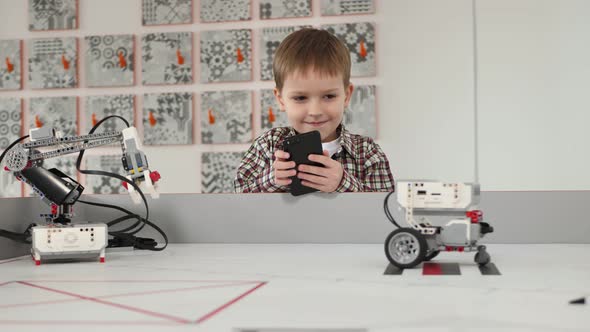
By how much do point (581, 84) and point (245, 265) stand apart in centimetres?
240

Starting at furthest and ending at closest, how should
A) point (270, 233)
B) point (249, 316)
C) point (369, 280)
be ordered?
point (270, 233) → point (369, 280) → point (249, 316)

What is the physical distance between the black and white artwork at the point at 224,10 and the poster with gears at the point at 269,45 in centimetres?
13

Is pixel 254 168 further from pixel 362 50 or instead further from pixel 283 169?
pixel 362 50

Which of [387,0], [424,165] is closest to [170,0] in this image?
[387,0]

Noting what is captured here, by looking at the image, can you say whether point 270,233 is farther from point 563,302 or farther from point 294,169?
point 563,302

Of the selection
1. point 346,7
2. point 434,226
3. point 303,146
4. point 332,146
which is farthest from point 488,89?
point 434,226

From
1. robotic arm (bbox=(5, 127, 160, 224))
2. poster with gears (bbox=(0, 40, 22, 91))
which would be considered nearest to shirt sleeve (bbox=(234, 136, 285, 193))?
robotic arm (bbox=(5, 127, 160, 224))

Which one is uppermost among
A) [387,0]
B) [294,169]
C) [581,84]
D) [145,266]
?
[387,0]

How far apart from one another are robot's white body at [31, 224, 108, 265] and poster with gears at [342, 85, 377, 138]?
201 cm

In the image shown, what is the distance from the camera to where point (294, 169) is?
120 cm

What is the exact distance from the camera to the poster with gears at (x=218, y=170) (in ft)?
9.53

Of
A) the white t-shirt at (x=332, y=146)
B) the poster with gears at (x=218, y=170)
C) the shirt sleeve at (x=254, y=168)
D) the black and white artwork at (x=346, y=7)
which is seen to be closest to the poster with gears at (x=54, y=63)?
the poster with gears at (x=218, y=170)

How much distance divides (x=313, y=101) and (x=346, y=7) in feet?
4.52

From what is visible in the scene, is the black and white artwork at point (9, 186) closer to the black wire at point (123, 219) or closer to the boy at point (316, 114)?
the boy at point (316, 114)
